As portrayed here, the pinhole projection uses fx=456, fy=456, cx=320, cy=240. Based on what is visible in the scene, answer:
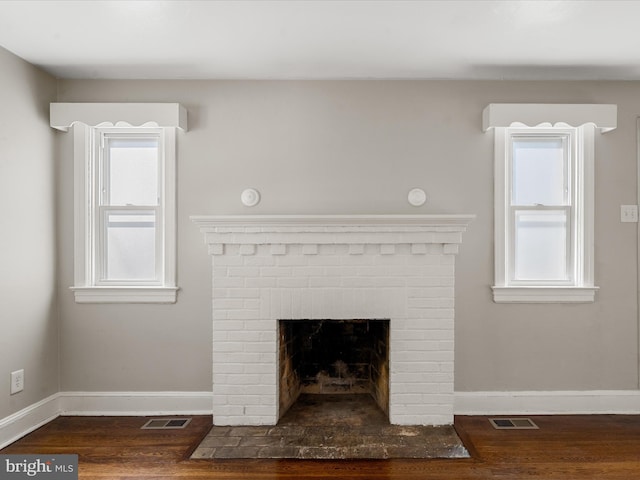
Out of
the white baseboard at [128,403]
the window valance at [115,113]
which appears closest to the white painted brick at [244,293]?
the white baseboard at [128,403]

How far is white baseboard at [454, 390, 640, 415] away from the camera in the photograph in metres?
3.21

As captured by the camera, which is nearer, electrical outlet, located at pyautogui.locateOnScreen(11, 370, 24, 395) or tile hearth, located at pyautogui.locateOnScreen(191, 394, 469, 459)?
tile hearth, located at pyautogui.locateOnScreen(191, 394, 469, 459)

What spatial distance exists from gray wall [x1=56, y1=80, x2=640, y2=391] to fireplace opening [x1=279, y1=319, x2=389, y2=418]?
594 mm

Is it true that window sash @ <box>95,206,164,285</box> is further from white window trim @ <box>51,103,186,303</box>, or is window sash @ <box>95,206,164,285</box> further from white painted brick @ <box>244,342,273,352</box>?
white painted brick @ <box>244,342,273,352</box>

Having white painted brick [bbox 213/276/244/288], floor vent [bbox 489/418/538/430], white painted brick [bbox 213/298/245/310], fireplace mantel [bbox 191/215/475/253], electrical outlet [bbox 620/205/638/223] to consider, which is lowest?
floor vent [bbox 489/418/538/430]

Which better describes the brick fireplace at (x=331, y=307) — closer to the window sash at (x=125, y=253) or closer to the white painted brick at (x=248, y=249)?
the white painted brick at (x=248, y=249)

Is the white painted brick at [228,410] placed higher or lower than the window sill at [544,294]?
lower

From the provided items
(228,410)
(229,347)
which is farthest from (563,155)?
(228,410)

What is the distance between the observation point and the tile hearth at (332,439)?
2586 mm

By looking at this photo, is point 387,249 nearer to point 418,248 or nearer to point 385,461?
point 418,248

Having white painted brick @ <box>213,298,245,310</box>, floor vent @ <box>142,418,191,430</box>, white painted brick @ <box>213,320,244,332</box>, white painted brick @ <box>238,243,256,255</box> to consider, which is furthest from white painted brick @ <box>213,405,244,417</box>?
white painted brick @ <box>238,243,256,255</box>

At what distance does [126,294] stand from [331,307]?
4.78 feet

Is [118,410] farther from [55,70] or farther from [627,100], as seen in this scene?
[627,100]

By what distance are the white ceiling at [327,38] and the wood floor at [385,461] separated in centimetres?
237
